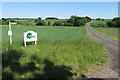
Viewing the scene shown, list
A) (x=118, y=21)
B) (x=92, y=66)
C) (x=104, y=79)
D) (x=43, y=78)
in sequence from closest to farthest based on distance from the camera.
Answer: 1. (x=43, y=78)
2. (x=104, y=79)
3. (x=92, y=66)
4. (x=118, y=21)

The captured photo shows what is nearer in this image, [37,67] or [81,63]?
[37,67]

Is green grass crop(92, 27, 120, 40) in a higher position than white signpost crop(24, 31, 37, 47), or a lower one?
higher

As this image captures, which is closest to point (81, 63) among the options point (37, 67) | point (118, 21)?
point (37, 67)

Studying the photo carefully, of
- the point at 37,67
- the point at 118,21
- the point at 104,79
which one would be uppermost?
the point at 118,21

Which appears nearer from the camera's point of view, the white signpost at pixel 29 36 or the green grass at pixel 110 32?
the white signpost at pixel 29 36

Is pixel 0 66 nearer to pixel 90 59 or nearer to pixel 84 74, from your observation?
pixel 84 74

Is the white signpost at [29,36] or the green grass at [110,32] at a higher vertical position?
the green grass at [110,32]

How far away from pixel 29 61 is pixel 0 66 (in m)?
1.17

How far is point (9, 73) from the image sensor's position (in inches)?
214

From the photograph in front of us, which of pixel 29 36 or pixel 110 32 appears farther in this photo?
pixel 110 32

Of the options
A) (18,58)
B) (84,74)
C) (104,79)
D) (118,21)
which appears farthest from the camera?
(118,21)

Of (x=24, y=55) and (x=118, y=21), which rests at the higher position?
(x=118, y=21)

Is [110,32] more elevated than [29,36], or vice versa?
[110,32]

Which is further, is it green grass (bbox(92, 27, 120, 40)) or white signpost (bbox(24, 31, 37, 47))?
green grass (bbox(92, 27, 120, 40))
